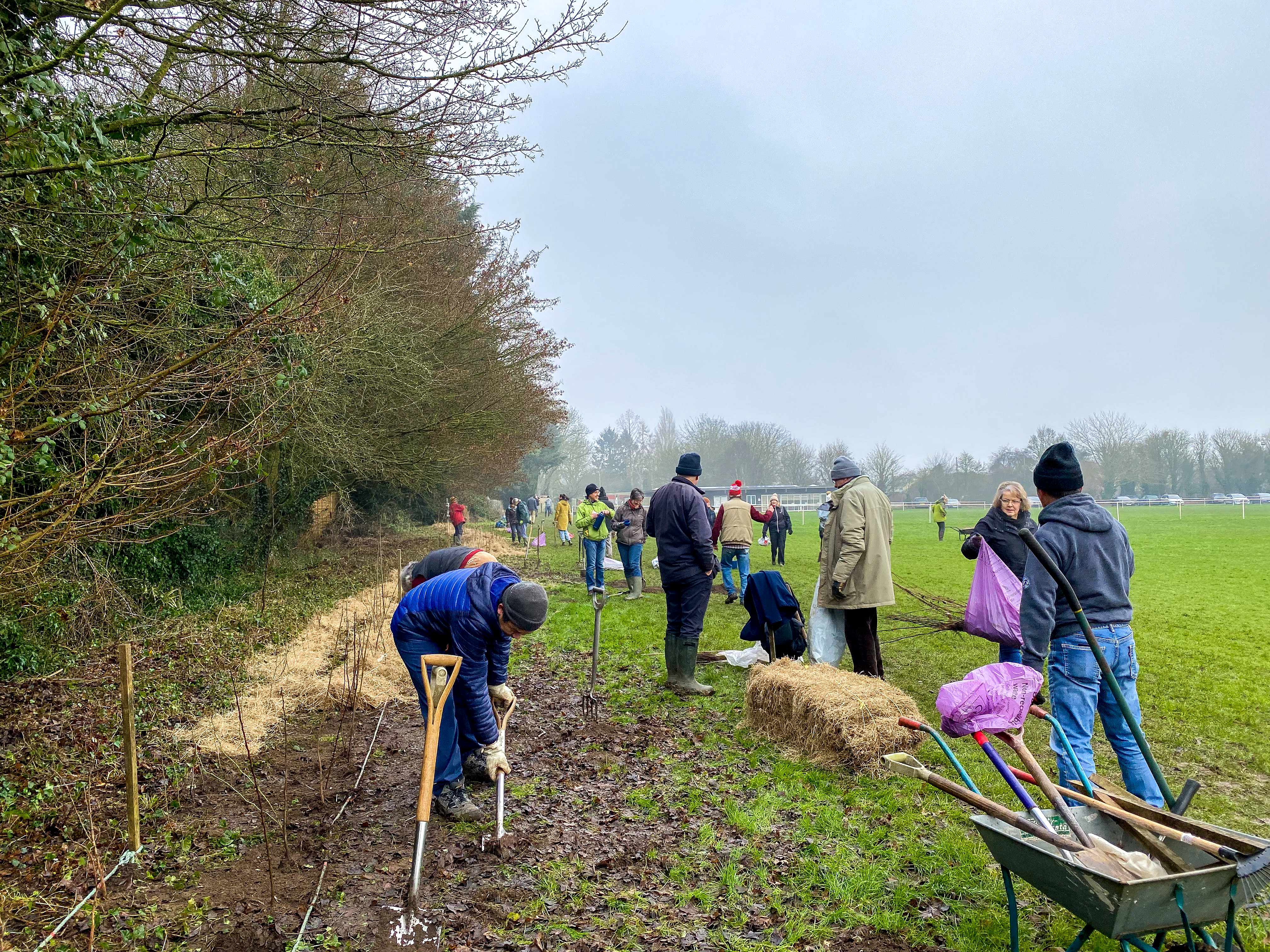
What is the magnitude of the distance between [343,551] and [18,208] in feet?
58.5

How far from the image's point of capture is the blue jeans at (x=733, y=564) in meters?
12.2

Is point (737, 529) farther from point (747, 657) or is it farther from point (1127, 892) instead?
point (1127, 892)

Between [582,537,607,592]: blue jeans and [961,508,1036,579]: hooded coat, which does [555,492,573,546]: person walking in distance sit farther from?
[961,508,1036,579]: hooded coat

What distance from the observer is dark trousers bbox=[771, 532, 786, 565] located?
62.3 ft

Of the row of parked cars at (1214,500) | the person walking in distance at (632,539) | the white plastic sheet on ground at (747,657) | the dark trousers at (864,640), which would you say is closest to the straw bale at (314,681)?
the white plastic sheet on ground at (747,657)

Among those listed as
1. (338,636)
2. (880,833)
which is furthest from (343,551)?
(880,833)

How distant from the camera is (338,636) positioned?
9836 mm

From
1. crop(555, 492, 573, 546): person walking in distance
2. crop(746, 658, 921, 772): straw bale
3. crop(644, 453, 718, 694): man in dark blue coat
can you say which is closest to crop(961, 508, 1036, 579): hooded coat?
crop(746, 658, 921, 772): straw bale

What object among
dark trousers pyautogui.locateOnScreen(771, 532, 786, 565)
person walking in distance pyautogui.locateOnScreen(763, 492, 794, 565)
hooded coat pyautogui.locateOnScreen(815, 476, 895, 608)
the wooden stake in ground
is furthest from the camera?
dark trousers pyautogui.locateOnScreen(771, 532, 786, 565)

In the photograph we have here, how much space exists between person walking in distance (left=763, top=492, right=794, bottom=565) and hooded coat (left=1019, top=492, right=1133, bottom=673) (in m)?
14.0

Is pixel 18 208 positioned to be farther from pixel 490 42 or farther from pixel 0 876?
pixel 0 876

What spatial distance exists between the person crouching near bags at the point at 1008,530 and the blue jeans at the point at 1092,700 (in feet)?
7.54

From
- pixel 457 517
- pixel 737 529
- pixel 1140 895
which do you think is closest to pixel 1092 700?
pixel 1140 895

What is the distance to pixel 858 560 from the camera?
6738mm
